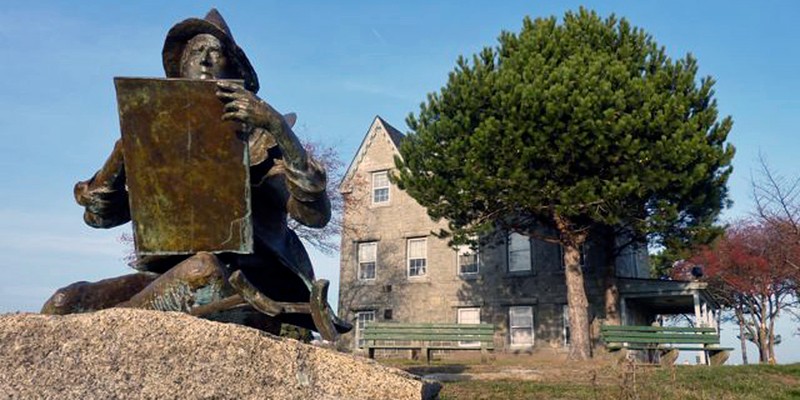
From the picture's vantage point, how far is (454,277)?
29906 mm

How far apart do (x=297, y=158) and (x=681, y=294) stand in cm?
2582

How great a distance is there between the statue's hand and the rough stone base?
0.93m

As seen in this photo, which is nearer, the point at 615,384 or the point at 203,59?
the point at 203,59

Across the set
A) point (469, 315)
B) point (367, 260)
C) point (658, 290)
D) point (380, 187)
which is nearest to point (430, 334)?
point (469, 315)

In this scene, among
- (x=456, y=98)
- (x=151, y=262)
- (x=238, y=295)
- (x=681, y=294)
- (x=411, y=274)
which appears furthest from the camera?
(x=411, y=274)

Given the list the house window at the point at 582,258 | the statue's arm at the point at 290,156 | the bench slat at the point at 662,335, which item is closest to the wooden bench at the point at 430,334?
the bench slat at the point at 662,335

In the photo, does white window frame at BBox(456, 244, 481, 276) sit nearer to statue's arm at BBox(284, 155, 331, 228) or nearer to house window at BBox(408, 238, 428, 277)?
house window at BBox(408, 238, 428, 277)

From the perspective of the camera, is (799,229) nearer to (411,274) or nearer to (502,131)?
(502,131)

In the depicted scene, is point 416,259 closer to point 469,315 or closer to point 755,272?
point 469,315

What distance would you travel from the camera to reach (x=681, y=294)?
2591 centimetres

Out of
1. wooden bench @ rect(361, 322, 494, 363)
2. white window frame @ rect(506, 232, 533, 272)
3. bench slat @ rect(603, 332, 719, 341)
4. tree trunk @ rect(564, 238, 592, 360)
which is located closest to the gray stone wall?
white window frame @ rect(506, 232, 533, 272)

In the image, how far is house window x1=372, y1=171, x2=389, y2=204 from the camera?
106ft

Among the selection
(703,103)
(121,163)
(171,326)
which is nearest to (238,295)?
(171,326)

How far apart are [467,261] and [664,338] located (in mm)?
11628
